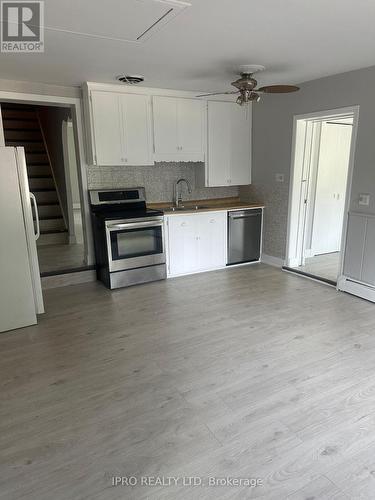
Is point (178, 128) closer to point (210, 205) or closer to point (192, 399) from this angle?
point (210, 205)

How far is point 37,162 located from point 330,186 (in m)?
5.53

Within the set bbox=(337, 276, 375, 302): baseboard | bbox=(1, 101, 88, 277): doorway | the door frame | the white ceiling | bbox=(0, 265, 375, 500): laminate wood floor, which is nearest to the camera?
bbox=(0, 265, 375, 500): laminate wood floor

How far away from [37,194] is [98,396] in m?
5.27

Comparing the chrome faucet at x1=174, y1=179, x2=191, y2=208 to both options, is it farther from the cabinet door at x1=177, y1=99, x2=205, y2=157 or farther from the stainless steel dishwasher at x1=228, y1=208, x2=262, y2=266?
the stainless steel dishwasher at x1=228, y1=208, x2=262, y2=266

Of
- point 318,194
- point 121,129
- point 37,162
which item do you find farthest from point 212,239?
point 37,162

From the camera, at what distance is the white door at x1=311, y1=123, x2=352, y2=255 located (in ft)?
16.0

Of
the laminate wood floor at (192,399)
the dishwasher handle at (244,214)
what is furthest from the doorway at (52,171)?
the laminate wood floor at (192,399)

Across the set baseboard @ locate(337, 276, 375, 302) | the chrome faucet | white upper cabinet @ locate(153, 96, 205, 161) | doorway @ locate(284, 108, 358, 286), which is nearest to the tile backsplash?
the chrome faucet

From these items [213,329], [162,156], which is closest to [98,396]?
[213,329]

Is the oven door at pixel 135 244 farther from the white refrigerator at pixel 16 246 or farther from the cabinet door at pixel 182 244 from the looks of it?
the white refrigerator at pixel 16 246

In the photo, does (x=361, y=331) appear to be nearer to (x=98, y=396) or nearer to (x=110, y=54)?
(x=98, y=396)

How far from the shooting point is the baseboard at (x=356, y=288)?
3.69 m

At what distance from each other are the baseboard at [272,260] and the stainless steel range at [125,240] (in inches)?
66.4

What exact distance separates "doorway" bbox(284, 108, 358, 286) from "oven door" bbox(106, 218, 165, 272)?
1848 mm
